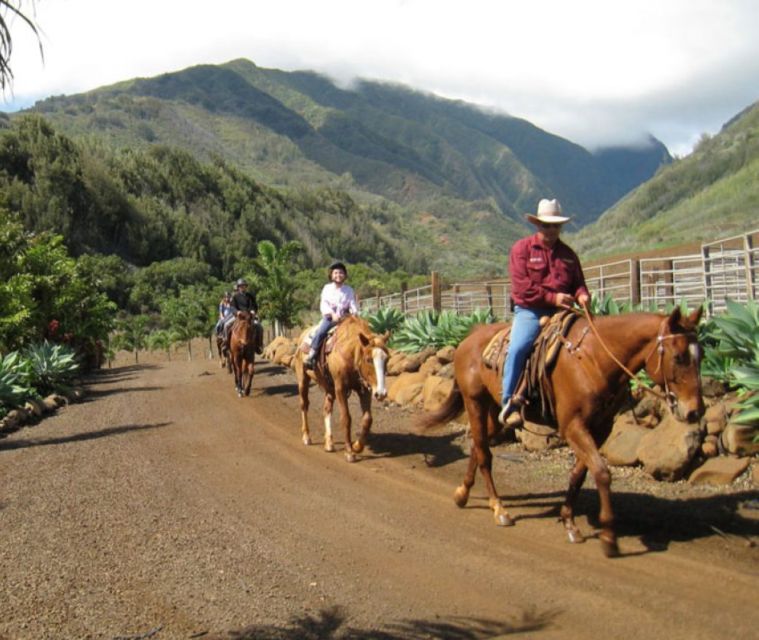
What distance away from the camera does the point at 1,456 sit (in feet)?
37.6

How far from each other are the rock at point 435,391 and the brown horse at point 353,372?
82.9 inches

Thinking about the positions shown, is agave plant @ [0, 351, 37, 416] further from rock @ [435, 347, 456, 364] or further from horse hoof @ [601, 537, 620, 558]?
horse hoof @ [601, 537, 620, 558]

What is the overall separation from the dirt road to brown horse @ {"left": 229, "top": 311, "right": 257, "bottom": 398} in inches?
286

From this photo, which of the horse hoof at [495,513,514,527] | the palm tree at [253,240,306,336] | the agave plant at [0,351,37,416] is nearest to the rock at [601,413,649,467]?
the horse hoof at [495,513,514,527]

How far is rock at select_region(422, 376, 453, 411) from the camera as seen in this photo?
12.6 meters

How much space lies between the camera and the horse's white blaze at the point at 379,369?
9414mm

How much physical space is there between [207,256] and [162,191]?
1871 centimetres

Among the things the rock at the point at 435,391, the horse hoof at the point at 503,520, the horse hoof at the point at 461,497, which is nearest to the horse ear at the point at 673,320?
the horse hoof at the point at 503,520

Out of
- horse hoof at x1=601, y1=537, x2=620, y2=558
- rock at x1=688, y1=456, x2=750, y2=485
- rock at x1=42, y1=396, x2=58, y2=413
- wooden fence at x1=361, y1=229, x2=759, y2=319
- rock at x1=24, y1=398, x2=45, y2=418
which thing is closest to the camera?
horse hoof at x1=601, y1=537, x2=620, y2=558

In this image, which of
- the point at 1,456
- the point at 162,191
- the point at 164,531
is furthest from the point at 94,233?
the point at 164,531

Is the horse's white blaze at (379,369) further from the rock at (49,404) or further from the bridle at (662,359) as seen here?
the rock at (49,404)

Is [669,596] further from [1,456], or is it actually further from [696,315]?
[1,456]

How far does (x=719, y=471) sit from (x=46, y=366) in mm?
16826

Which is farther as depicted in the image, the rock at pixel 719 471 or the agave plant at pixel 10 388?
the agave plant at pixel 10 388
